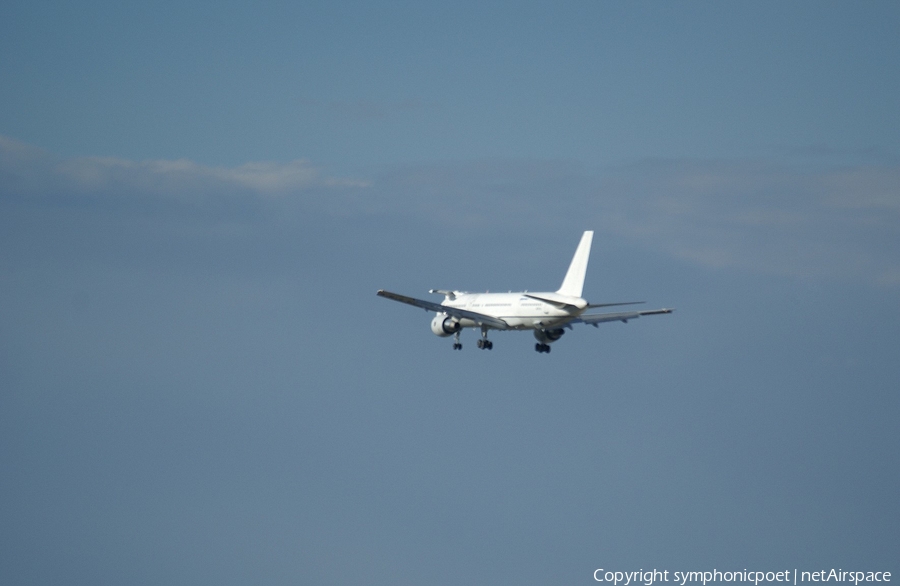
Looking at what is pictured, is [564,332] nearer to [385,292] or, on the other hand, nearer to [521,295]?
[521,295]

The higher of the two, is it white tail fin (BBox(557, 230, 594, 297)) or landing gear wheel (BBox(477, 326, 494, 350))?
white tail fin (BBox(557, 230, 594, 297))

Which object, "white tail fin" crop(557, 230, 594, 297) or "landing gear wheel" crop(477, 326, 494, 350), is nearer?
"white tail fin" crop(557, 230, 594, 297)

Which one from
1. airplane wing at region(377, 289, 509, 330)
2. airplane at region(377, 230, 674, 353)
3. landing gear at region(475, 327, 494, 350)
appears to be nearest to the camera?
airplane at region(377, 230, 674, 353)

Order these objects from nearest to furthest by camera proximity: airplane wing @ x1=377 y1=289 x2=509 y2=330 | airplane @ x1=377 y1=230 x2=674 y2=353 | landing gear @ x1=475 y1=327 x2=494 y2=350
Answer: airplane @ x1=377 y1=230 x2=674 y2=353, airplane wing @ x1=377 y1=289 x2=509 y2=330, landing gear @ x1=475 y1=327 x2=494 y2=350

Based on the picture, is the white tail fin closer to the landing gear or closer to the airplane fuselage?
the airplane fuselage

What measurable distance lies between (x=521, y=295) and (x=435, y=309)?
620 centimetres

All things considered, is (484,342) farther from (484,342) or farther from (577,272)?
(577,272)

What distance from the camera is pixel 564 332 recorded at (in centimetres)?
11756

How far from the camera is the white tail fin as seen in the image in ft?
365

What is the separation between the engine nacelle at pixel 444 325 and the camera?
121 metres

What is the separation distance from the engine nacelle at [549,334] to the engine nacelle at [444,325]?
21.4 ft

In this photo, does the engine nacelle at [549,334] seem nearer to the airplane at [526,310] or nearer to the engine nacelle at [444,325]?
the airplane at [526,310]

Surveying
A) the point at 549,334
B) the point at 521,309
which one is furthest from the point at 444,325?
the point at 521,309

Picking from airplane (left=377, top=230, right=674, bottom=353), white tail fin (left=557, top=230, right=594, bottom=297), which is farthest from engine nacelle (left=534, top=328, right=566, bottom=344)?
white tail fin (left=557, top=230, right=594, bottom=297)
